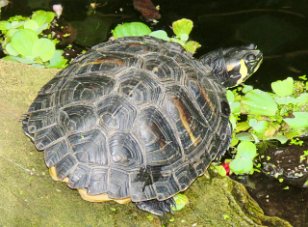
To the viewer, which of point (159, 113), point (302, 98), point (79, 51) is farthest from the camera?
point (79, 51)

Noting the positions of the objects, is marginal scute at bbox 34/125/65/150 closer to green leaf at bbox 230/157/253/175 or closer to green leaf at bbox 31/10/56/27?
green leaf at bbox 230/157/253/175

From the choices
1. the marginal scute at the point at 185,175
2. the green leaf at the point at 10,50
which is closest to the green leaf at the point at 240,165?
the marginal scute at the point at 185,175

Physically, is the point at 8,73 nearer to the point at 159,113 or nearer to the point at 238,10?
Result: the point at 159,113

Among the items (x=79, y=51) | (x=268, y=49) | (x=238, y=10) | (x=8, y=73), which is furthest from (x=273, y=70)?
(x=8, y=73)

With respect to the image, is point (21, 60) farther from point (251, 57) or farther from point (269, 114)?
point (269, 114)

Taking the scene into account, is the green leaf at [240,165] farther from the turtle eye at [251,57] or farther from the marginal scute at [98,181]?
the marginal scute at [98,181]
